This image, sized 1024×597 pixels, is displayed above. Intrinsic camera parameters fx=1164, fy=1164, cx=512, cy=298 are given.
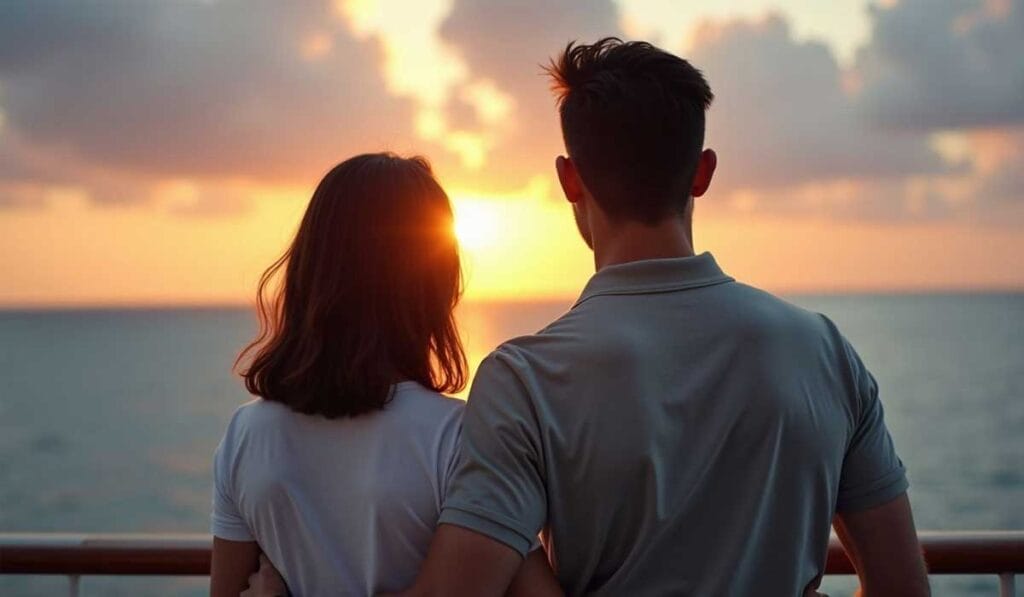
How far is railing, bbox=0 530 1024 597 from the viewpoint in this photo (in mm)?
2021

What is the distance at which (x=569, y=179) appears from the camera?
1.66 metres

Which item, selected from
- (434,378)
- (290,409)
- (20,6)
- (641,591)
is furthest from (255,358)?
(20,6)

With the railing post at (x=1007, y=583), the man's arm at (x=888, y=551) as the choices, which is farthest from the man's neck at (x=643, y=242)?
the railing post at (x=1007, y=583)

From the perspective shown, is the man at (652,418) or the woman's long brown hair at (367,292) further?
the woman's long brown hair at (367,292)


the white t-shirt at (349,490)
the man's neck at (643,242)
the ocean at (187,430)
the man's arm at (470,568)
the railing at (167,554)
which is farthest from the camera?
the ocean at (187,430)

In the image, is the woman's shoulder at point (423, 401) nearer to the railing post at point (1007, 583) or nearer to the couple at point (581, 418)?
the couple at point (581, 418)

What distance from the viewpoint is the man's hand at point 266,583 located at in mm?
1718

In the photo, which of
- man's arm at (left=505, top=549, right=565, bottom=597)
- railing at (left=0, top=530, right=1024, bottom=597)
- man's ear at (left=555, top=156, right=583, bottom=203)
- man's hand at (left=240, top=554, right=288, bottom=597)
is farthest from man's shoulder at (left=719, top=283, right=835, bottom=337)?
man's hand at (left=240, top=554, right=288, bottom=597)

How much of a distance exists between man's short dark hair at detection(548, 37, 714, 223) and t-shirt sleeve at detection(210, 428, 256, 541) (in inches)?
27.2

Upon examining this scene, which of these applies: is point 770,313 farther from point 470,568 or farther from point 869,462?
point 470,568

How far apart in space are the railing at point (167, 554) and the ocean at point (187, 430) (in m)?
3.45

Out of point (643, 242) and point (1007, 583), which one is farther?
point (1007, 583)

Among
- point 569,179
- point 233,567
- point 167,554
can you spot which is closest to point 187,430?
point 167,554

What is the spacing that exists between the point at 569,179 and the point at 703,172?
0.19m
